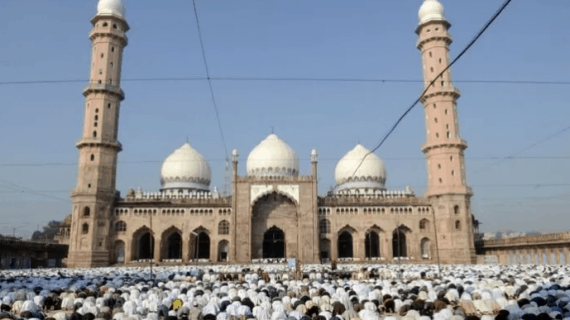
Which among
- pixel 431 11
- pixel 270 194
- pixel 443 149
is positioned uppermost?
pixel 431 11

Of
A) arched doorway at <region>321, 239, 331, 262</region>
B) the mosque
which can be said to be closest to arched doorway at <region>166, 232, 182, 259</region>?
the mosque

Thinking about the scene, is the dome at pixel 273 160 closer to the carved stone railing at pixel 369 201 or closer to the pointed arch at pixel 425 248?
the carved stone railing at pixel 369 201

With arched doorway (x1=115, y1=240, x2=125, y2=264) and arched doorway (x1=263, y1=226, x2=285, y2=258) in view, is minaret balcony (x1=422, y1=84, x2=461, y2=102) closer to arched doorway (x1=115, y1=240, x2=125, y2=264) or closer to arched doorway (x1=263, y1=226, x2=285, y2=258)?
arched doorway (x1=263, y1=226, x2=285, y2=258)

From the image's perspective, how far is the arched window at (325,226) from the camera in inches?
1523

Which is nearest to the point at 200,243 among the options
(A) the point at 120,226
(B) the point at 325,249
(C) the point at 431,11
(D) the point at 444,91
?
(A) the point at 120,226

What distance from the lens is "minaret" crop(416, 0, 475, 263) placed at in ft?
121

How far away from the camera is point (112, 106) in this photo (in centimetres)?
3825

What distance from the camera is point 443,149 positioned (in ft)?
125

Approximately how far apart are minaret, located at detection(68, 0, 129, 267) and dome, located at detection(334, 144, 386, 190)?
21.6 m

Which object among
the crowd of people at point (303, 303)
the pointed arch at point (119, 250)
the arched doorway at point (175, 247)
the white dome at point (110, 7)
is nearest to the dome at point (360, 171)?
the arched doorway at point (175, 247)

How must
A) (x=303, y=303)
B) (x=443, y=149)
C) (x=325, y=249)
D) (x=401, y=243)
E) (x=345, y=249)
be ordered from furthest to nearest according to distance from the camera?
(x=345, y=249)
(x=401, y=243)
(x=325, y=249)
(x=443, y=149)
(x=303, y=303)

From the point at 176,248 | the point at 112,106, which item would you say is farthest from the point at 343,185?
the point at 112,106

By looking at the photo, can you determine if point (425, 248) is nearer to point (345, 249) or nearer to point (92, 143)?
point (345, 249)

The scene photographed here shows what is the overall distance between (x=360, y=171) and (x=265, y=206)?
11.0m
